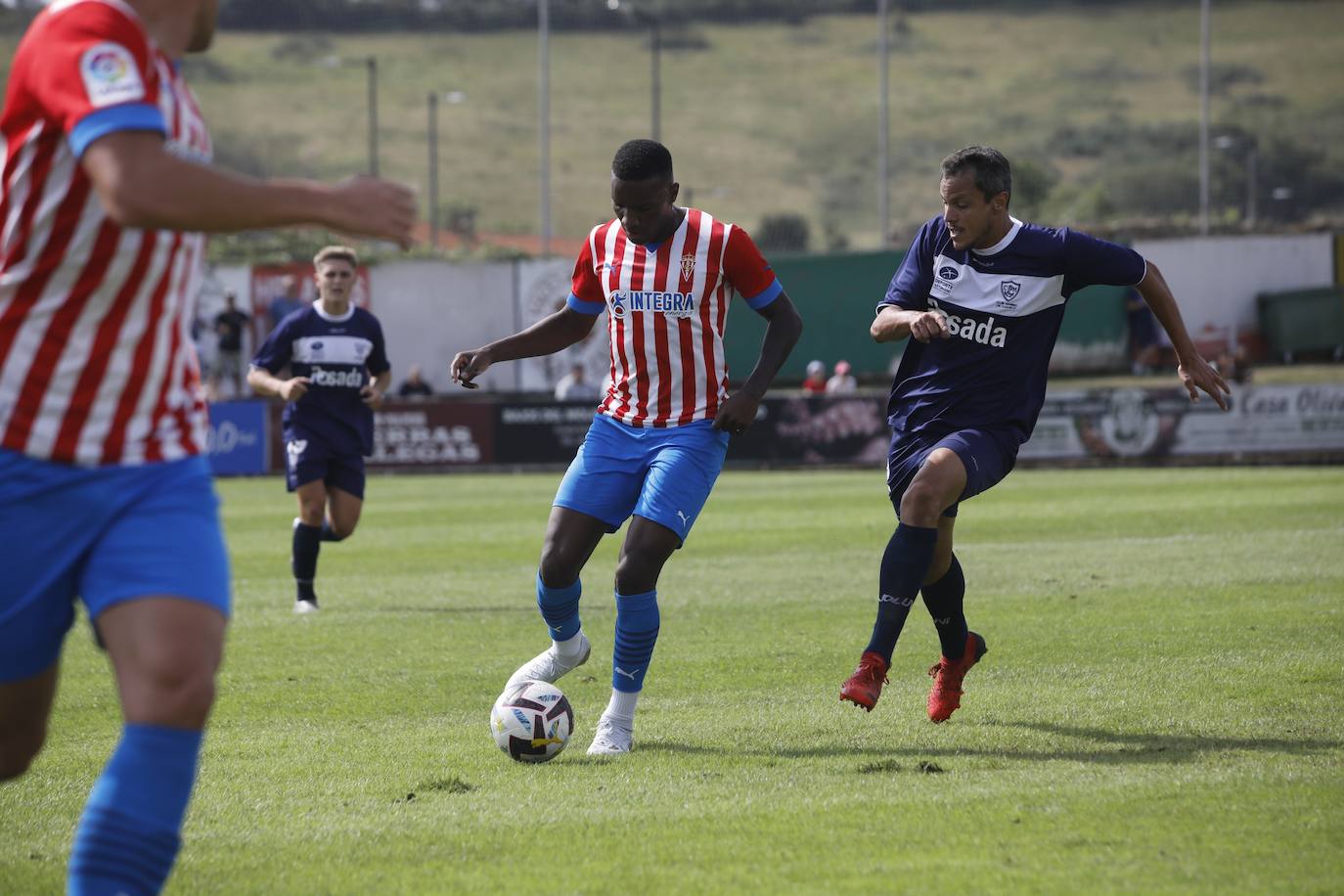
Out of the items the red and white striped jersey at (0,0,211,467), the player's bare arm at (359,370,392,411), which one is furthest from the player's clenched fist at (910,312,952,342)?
the player's bare arm at (359,370,392,411)

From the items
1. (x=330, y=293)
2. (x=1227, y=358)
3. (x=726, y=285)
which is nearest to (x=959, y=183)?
(x=726, y=285)

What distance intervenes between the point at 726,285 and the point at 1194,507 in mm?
12417

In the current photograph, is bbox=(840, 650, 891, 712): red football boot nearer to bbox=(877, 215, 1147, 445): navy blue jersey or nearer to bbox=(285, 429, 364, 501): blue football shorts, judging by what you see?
bbox=(877, 215, 1147, 445): navy blue jersey

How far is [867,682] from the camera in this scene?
20.3 feet

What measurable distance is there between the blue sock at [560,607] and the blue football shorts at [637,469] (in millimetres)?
326

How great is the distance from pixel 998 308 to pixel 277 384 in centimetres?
554

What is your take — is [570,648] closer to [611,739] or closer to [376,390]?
[611,739]

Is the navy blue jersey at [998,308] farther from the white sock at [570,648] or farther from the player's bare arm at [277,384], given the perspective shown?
the player's bare arm at [277,384]

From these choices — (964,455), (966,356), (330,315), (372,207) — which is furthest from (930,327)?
(330,315)

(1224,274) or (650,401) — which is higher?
(1224,274)

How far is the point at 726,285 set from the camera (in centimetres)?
687

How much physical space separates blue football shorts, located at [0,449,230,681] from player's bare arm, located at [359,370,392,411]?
7.68 metres

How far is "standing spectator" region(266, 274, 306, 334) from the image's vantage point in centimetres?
3584

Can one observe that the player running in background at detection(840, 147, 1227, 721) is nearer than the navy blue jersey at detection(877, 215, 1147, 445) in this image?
Yes
